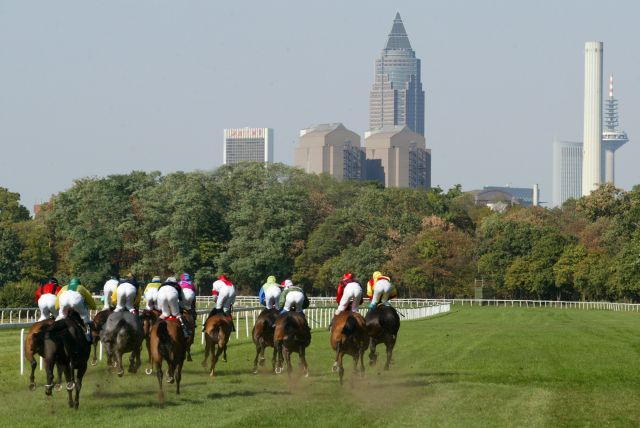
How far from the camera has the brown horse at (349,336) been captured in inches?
1035

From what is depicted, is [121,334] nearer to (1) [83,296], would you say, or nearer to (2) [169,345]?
(1) [83,296]

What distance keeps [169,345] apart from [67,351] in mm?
2519

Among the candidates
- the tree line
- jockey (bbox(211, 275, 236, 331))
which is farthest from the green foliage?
jockey (bbox(211, 275, 236, 331))

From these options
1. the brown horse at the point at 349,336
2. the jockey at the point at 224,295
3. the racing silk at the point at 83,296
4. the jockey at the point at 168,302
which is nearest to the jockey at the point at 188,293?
the jockey at the point at 224,295

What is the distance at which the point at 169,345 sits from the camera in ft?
76.2

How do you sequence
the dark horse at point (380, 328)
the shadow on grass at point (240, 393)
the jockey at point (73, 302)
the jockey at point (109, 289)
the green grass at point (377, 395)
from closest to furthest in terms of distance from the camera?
the green grass at point (377, 395)
the jockey at point (73, 302)
the shadow on grass at point (240, 393)
the dark horse at point (380, 328)
the jockey at point (109, 289)

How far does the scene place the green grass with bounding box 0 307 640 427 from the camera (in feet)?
65.4

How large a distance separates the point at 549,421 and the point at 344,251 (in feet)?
318

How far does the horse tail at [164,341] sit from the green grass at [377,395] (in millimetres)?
706

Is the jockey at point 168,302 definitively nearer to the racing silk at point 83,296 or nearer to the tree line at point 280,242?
the racing silk at point 83,296

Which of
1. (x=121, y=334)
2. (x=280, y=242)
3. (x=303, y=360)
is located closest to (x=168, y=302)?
(x=121, y=334)

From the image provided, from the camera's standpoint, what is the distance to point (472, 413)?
2075cm

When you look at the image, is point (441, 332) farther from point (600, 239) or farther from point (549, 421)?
point (600, 239)

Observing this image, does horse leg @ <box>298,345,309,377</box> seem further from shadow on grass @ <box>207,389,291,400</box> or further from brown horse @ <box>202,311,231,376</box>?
shadow on grass @ <box>207,389,291,400</box>
